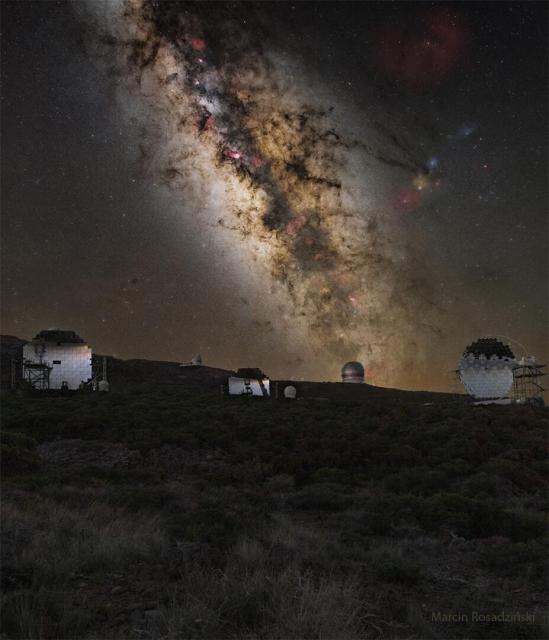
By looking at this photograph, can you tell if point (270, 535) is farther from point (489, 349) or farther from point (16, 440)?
point (489, 349)

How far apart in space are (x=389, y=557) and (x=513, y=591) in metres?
1.93

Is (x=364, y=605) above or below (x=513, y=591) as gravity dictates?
above

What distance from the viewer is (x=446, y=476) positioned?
1883 cm

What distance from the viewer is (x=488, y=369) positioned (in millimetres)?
51156

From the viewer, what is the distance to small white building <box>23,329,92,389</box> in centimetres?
4788

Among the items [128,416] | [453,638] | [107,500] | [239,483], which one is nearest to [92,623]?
[453,638]

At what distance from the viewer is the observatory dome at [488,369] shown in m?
51.2

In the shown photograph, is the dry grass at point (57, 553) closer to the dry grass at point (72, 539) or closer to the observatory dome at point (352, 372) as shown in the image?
the dry grass at point (72, 539)

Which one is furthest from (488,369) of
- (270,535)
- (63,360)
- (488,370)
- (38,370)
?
(270,535)

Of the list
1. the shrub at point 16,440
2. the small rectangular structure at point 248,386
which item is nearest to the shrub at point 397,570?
the shrub at point 16,440

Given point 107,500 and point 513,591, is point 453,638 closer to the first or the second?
point 513,591

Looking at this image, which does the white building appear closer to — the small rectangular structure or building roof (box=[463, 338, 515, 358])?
building roof (box=[463, 338, 515, 358])

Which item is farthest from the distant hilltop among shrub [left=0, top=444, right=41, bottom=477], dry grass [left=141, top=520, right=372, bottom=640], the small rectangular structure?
dry grass [left=141, top=520, right=372, bottom=640]

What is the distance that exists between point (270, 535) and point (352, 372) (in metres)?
67.3
